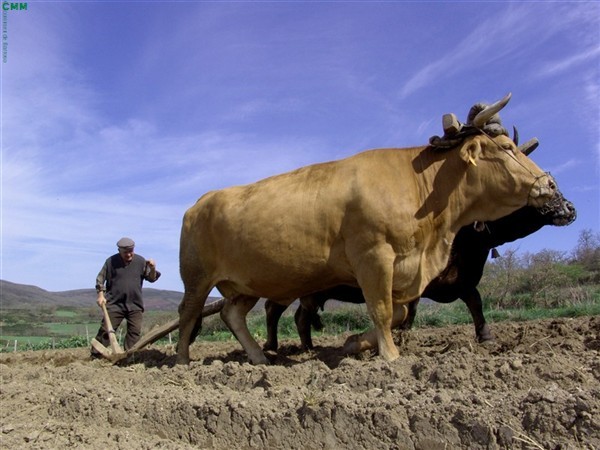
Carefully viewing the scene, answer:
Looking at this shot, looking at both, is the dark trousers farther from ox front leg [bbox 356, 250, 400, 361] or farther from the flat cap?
ox front leg [bbox 356, 250, 400, 361]

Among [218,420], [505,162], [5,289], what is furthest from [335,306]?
[5,289]

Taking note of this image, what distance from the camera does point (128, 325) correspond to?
998 cm

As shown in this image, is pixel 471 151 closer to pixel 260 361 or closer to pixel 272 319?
pixel 260 361

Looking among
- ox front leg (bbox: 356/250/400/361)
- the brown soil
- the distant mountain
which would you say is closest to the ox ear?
ox front leg (bbox: 356/250/400/361)

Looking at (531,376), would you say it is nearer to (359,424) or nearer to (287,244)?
(359,424)

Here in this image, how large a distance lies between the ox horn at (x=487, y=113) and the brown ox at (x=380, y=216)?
1cm

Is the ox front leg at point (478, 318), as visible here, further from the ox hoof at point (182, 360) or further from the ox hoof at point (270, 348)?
the ox hoof at point (182, 360)

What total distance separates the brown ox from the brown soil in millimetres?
1076

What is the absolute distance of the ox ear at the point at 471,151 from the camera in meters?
6.71

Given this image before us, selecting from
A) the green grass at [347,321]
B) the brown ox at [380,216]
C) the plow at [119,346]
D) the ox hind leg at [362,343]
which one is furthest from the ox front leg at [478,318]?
the green grass at [347,321]

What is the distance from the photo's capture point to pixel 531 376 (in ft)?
14.3

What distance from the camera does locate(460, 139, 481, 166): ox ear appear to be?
22.0ft

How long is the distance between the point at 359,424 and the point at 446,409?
54cm

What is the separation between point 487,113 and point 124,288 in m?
6.01
